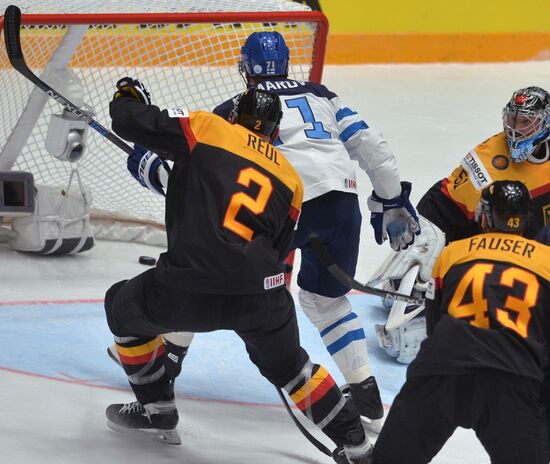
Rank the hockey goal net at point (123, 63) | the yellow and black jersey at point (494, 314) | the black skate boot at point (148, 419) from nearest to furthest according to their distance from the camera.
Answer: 1. the yellow and black jersey at point (494, 314)
2. the black skate boot at point (148, 419)
3. the hockey goal net at point (123, 63)

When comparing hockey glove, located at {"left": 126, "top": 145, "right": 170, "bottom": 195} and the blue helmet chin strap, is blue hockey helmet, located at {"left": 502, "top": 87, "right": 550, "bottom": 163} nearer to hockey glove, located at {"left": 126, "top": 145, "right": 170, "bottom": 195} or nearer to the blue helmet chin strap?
the blue helmet chin strap

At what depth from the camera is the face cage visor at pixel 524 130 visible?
11.8 feet

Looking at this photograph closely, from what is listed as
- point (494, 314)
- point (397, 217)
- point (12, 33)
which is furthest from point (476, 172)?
point (12, 33)

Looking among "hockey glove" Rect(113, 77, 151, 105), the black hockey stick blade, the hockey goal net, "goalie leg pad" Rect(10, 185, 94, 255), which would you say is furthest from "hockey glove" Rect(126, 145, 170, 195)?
"goalie leg pad" Rect(10, 185, 94, 255)

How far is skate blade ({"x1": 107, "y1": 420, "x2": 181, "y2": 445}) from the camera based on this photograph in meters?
3.32

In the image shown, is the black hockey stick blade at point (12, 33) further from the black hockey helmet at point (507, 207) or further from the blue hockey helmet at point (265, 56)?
the black hockey helmet at point (507, 207)

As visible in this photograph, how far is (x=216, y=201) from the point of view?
2.86 metres

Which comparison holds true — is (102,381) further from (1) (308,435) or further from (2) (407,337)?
(2) (407,337)

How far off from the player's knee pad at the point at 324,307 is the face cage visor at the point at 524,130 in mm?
688

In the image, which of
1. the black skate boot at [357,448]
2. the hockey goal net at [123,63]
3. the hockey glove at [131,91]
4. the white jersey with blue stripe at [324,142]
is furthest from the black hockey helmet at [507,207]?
the hockey goal net at [123,63]

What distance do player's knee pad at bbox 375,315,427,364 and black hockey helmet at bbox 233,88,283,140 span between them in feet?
4.22

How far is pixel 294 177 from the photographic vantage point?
301 centimetres

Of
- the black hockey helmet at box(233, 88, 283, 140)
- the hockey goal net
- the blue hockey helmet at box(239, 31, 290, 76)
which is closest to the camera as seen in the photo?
the black hockey helmet at box(233, 88, 283, 140)

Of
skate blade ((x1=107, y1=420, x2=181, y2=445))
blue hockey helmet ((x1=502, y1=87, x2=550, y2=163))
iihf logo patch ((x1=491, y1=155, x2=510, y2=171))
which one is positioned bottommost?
skate blade ((x1=107, y1=420, x2=181, y2=445))
